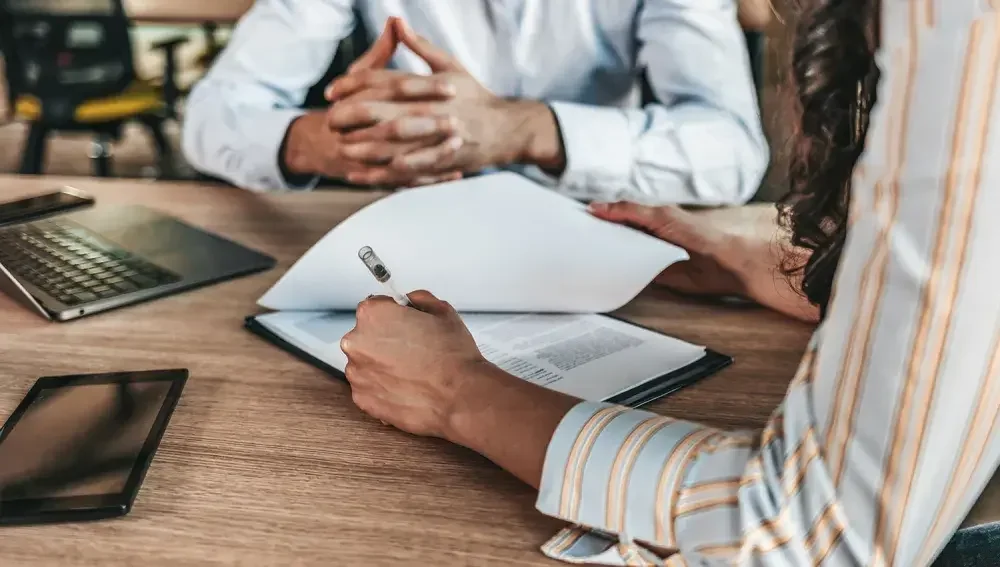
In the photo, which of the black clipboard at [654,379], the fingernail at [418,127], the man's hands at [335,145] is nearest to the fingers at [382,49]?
the man's hands at [335,145]

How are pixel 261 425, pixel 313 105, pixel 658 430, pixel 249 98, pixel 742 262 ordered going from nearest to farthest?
1. pixel 658 430
2. pixel 261 425
3. pixel 742 262
4. pixel 249 98
5. pixel 313 105

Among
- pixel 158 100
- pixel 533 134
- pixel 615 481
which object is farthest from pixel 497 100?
pixel 158 100

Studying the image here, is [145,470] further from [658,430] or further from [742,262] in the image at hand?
[742,262]

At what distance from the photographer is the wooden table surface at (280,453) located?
458mm

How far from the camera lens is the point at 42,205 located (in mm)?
1050

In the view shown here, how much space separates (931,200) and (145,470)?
45 centimetres

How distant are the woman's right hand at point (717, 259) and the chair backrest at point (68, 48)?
9.20ft

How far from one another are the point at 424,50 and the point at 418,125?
13cm

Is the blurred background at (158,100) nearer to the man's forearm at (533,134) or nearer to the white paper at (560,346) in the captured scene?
the man's forearm at (533,134)

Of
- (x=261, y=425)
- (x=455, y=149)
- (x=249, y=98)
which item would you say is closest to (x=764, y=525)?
(x=261, y=425)

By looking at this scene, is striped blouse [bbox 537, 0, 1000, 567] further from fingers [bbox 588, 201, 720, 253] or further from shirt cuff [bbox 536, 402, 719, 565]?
fingers [bbox 588, 201, 720, 253]

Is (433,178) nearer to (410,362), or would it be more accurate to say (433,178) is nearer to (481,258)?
(481,258)

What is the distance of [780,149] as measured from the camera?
0.68 m

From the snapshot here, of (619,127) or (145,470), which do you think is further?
(619,127)
